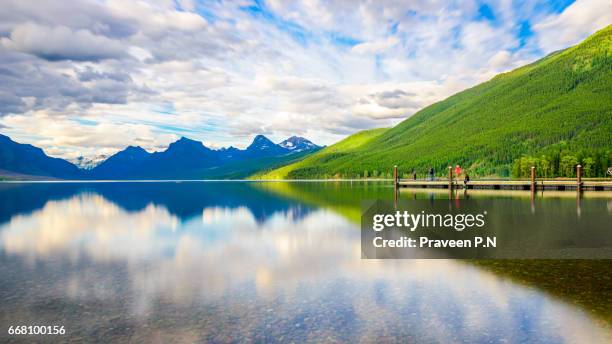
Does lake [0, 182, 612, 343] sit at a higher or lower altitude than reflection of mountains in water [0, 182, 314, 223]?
lower

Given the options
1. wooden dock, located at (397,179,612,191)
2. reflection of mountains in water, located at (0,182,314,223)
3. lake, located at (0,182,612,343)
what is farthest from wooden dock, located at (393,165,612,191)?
lake, located at (0,182,612,343)

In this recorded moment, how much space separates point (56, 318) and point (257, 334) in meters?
7.01

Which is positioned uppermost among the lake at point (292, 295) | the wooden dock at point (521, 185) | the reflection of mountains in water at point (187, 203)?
the wooden dock at point (521, 185)

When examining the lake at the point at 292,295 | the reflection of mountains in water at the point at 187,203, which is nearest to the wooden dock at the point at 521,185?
the reflection of mountains in water at the point at 187,203

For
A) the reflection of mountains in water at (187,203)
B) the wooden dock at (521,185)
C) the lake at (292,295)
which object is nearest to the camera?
the lake at (292,295)

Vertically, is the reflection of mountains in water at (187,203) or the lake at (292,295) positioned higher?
the reflection of mountains in water at (187,203)

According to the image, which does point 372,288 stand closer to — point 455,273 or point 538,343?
point 455,273

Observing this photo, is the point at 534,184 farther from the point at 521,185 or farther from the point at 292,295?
the point at 292,295

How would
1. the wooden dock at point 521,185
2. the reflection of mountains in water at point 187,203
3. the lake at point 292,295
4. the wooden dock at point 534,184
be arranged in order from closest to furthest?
the lake at point 292,295 < the reflection of mountains in water at point 187,203 < the wooden dock at point 534,184 < the wooden dock at point 521,185

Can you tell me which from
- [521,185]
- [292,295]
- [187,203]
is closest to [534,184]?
[521,185]

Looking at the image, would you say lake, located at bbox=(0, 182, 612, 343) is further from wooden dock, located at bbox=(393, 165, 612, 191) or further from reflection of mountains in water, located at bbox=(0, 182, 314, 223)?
wooden dock, located at bbox=(393, 165, 612, 191)

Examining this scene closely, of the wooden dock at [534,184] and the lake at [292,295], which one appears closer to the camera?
the lake at [292,295]

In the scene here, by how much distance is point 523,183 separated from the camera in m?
94.2

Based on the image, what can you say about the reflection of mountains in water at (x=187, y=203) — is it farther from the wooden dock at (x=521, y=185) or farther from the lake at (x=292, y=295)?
the wooden dock at (x=521, y=185)
